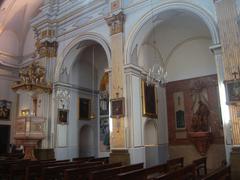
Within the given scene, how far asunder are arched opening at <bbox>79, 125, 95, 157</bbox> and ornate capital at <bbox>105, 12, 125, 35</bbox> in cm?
578

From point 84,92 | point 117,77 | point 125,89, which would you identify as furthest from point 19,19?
point 125,89

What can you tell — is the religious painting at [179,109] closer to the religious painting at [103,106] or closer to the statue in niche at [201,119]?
the statue in niche at [201,119]

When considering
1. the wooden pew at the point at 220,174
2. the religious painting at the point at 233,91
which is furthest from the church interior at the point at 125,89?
the wooden pew at the point at 220,174

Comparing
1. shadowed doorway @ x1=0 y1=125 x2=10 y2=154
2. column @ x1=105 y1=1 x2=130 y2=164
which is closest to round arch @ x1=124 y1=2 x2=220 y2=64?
column @ x1=105 y1=1 x2=130 y2=164

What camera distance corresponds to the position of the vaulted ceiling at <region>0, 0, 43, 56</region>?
46.2ft

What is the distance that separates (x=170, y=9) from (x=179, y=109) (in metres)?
4.64

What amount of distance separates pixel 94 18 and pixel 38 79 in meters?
3.57

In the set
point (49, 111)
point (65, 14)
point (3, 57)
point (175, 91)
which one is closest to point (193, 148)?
point (175, 91)

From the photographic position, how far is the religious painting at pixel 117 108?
8.60 meters

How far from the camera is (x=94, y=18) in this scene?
1053cm

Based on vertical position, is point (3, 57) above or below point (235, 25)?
above

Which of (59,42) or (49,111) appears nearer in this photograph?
(49,111)

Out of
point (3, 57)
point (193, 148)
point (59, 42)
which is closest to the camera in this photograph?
point (193, 148)

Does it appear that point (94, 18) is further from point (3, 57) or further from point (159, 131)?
point (3, 57)
